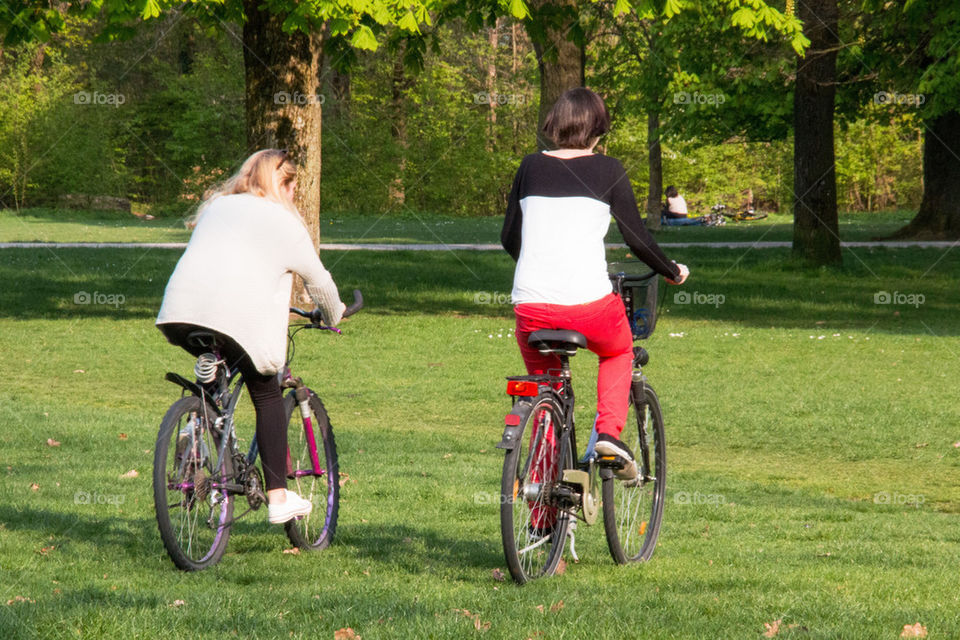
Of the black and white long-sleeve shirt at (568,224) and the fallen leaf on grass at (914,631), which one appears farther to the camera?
the black and white long-sleeve shirt at (568,224)

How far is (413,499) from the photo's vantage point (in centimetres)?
741

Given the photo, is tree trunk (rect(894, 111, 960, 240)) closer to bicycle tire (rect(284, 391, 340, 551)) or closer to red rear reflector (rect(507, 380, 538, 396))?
bicycle tire (rect(284, 391, 340, 551))

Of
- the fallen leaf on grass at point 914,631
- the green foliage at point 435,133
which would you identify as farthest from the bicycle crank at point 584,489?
the green foliage at point 435,133

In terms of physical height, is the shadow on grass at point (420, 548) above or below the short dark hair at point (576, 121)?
below

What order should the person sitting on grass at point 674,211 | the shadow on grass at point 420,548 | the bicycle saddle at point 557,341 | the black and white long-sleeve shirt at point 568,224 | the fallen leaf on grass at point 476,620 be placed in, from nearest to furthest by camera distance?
the fallen leaf on grass at point 476,620 < the bicycle saddle at point 557,341 < the black and white long-sleeve shirt at point 568,224 < the shadow on grass at point 420,548 < the person sitting on grass at point 674,211

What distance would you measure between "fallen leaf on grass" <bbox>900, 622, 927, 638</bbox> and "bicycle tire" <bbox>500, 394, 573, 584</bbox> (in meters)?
1.42

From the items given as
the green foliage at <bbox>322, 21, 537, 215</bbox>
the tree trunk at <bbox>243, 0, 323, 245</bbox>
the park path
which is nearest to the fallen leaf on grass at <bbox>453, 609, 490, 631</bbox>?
the tree trunk at <bbox>243, 0, 323, 245</bbox>

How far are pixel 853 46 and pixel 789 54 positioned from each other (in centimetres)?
364

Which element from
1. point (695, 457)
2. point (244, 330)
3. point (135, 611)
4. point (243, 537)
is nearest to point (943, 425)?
point (695, 457)

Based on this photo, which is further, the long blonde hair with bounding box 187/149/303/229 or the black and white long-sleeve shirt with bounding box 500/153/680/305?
the long blonde hair with bounding box 187/149/303/229

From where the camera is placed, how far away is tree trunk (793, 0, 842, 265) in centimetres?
2336

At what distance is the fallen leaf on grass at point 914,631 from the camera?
3.96 m

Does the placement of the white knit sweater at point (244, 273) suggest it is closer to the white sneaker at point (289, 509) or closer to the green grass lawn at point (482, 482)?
the white sneaker at point (289, 509)

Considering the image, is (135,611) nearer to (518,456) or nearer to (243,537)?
(518,456)
